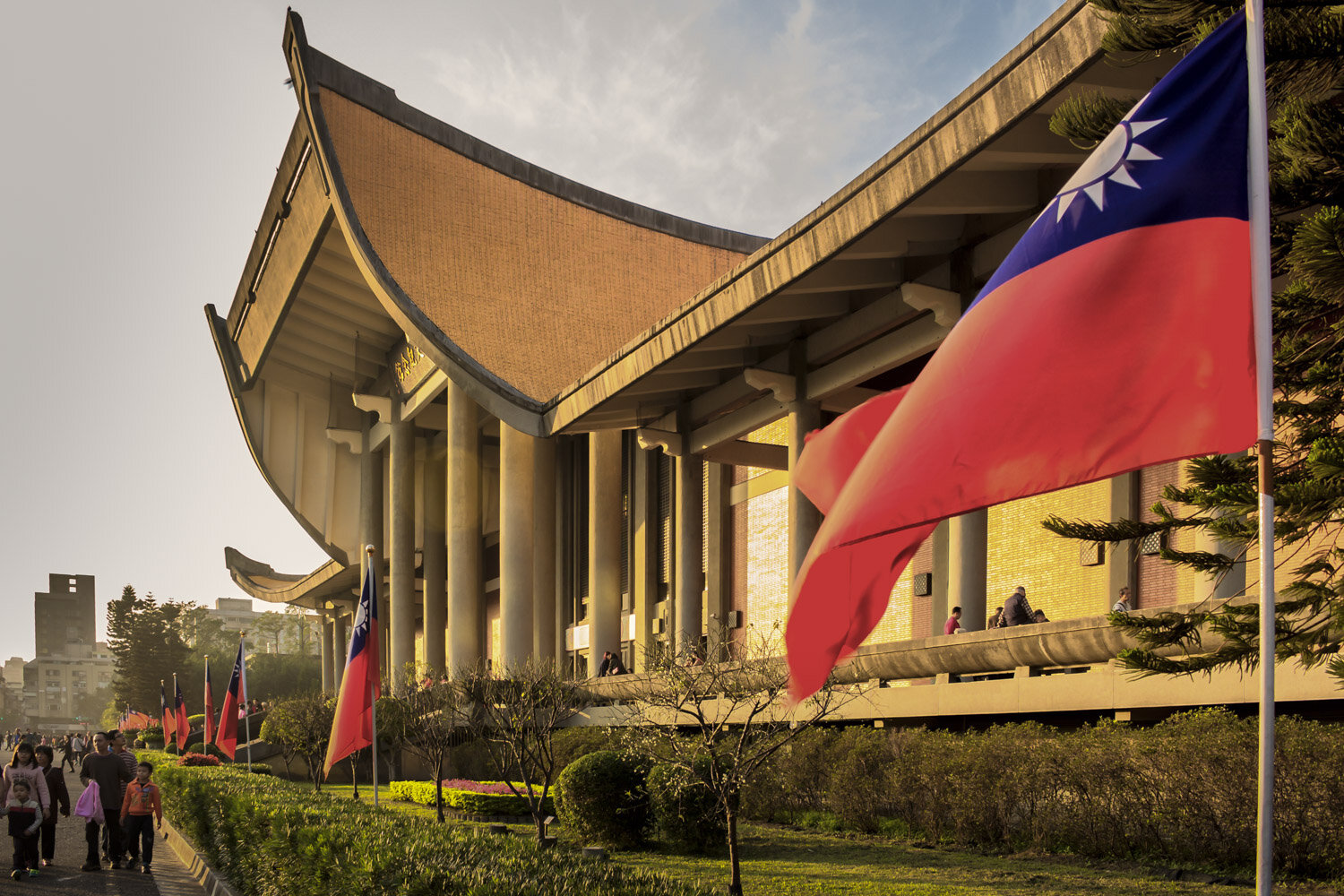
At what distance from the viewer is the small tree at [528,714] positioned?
16875mm

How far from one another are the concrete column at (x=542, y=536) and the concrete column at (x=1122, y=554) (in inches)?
591

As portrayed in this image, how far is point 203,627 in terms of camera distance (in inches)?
5822

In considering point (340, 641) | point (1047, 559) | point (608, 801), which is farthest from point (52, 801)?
point (340, 641)

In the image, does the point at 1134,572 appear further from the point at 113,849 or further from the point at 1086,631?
the point at 113,849

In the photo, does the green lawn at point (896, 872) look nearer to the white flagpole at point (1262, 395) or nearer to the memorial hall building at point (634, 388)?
the memorial hall building at point (634, 388)

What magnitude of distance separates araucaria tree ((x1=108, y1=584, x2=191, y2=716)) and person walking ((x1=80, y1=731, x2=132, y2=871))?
68.0 metres

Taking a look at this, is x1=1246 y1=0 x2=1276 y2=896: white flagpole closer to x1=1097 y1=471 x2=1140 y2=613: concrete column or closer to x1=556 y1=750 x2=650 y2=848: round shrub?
x1=556 y1=750 x2=650 y2=848: round shrub

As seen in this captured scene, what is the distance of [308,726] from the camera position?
94.2ft

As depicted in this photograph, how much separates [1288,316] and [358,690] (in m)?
12.4

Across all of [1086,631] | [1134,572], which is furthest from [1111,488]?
[1086,631]

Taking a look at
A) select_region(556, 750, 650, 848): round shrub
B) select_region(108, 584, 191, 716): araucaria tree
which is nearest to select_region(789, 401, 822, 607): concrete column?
select_region(556, 750, 650, 848): round shrub

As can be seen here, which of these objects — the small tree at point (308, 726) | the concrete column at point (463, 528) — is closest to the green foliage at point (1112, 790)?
the small tree at point (308, 726)

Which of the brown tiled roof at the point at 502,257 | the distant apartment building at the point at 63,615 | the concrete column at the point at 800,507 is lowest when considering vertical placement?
the distant apartment building at the point at 63,615

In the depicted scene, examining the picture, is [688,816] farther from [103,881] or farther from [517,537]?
[517,537]
